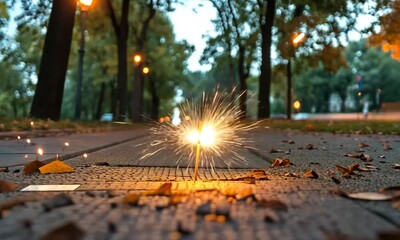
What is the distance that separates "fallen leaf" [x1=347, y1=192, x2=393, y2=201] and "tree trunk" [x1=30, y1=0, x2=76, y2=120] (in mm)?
13780

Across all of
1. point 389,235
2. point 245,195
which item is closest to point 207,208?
point 245,195

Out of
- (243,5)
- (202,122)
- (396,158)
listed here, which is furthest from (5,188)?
(243,5)

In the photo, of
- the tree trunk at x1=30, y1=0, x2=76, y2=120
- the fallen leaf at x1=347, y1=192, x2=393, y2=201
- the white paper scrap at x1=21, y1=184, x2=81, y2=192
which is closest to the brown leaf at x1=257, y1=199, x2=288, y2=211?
the fallen leaf at x1=347, y1=192, x2=393, y2=201

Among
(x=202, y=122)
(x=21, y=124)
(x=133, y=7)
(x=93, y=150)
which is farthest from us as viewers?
(x=133, y=7)

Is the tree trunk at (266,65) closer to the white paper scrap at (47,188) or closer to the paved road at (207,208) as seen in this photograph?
the paved road at (207,208)

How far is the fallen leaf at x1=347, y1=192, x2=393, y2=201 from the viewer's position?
323cm

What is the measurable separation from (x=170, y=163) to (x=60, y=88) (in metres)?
11.0

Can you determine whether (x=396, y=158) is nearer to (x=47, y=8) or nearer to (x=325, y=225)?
(x=325, y=225)

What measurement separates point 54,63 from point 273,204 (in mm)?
14035

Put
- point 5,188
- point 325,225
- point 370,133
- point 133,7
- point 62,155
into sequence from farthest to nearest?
point 133,7
point 370,133
point 62,155
point 5,188
point 325,225

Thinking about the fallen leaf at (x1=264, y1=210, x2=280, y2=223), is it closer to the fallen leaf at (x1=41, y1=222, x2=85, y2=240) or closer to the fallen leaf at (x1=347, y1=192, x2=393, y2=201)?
the fallen leaf at (x1=347, y1=192, x2=393, y2=201)

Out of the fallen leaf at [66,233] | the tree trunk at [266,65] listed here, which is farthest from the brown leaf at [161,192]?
the tree trunk at [266,65]

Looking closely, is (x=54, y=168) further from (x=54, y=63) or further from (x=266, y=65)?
(x=266, y=65)

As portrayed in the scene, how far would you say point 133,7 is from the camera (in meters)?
34.1
